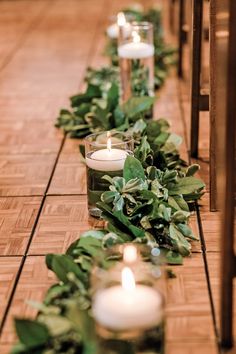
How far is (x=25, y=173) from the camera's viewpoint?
6.63 feet

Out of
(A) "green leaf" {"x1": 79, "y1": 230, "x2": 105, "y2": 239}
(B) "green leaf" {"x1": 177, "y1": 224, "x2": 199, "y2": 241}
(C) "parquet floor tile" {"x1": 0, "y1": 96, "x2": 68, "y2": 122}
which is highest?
(A) "green leaf" {"x1": 79, "y1": 230, "x2": 105, "y2": 239}

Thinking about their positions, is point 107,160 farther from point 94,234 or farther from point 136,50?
point 136,50

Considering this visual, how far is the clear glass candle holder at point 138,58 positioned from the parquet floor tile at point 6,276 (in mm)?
940

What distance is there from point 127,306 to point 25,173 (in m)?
1.02

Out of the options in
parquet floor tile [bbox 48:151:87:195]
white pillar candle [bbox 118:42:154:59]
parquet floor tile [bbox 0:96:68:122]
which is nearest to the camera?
A: parquet floor tile [bbox 48:151:87:195]

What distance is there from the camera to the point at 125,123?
6.80ft

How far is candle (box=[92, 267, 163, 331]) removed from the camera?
103 centimetres

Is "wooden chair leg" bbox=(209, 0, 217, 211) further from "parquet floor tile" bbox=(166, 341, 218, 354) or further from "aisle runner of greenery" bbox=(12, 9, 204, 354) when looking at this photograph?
"parquet floor tile" bbox=(166, 341, 218, 354)

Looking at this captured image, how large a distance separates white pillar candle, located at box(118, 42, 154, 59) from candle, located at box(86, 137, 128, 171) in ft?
2.35

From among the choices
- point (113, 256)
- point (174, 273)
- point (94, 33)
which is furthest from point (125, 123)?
point (94, 33)

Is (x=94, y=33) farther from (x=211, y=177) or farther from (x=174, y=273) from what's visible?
(x=174, y=273)

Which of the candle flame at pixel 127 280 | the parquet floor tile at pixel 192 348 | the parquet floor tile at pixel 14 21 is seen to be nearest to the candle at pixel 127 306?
the candle flame at pixel 127 280

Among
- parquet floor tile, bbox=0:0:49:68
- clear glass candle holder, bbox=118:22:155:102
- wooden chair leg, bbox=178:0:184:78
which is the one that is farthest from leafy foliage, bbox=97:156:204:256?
parquet floor tile, bbox=0:0:49:68

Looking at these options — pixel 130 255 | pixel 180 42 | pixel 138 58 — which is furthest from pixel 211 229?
pixel 180 42
